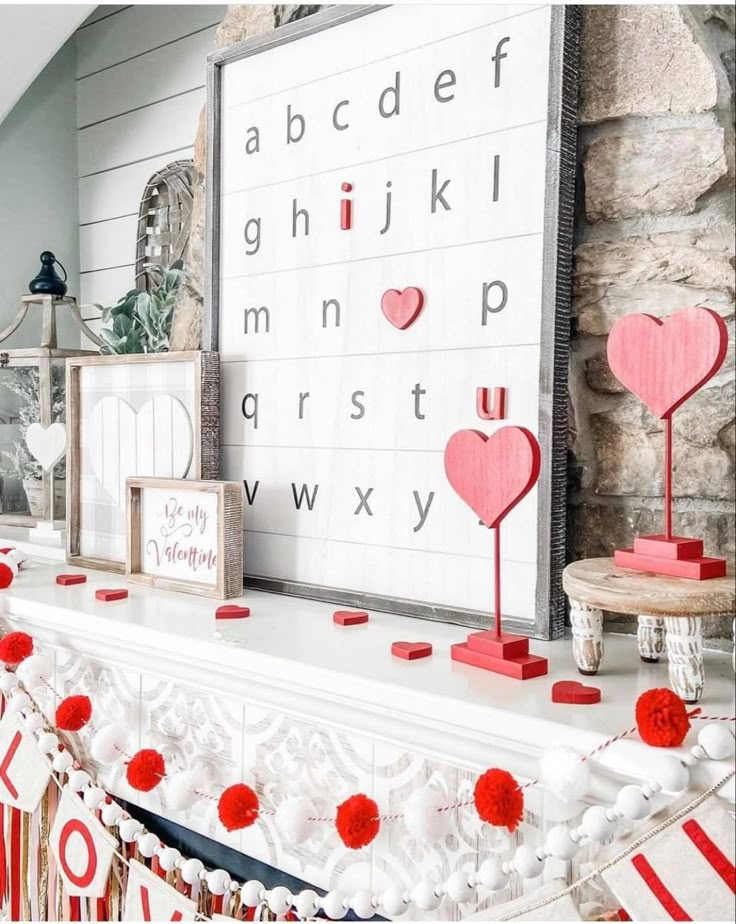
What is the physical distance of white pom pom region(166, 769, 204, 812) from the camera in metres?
0.98

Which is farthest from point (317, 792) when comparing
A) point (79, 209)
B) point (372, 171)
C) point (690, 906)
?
point (79, 209)

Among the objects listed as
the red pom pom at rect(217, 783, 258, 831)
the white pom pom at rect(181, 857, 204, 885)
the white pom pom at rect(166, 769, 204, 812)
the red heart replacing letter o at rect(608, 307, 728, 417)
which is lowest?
the white pom pom at rect(181, 857, 204, 885)

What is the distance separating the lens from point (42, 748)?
44.8 inches

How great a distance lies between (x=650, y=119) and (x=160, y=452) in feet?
2.61

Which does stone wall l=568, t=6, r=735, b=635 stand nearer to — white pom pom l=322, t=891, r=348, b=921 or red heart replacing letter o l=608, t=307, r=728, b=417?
red heart replacing letter o l=608, t=307, r=728, b=417

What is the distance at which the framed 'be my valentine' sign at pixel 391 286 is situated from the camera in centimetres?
94

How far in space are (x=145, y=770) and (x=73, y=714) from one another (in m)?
0.14

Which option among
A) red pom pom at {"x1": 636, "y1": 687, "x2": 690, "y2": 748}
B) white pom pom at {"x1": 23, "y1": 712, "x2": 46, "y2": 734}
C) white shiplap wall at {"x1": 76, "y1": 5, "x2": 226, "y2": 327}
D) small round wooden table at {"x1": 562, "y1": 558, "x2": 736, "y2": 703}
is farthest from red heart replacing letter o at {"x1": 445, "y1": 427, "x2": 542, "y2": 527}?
white shiplap wall at {"x1": 76, "y1": 5, "x2": 226, "y2": 327}

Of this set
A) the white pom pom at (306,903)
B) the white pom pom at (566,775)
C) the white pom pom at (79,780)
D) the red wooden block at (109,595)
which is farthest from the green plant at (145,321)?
the white pom pom at (566,775)

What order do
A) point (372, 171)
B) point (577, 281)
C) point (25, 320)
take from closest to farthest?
point (577, 281), point (372, 171), point (25, 320)

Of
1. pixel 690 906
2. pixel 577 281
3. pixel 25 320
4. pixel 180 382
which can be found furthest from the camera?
pixel 25 320

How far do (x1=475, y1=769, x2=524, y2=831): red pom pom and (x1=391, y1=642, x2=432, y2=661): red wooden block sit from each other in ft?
0.60

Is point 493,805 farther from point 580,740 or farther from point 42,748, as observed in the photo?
point 42,748

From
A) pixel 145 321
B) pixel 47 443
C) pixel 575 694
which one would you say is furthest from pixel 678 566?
pixel 47 443
